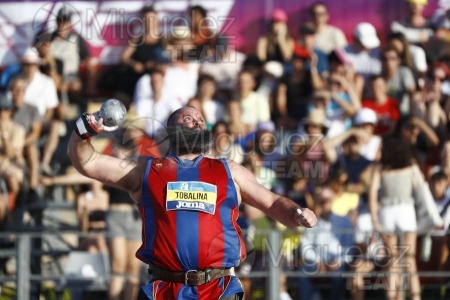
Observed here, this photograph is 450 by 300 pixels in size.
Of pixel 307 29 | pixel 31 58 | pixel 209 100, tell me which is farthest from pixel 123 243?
pixel 307 29

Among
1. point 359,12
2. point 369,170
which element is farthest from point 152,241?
point 359,12

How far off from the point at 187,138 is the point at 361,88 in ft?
20.2

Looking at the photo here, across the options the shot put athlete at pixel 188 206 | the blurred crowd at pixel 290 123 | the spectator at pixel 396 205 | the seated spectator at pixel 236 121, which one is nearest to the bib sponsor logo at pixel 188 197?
the shot put athlete at pixel 188 206

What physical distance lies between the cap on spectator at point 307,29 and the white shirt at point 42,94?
3.15 meters

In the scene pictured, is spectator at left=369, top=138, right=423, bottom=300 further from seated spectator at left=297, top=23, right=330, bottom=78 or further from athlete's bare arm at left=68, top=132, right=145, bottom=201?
athlete's bare arm at left=68, top=132, right=145, bottom=201

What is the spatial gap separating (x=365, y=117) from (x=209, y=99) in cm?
185

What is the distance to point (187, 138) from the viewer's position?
6613 millimetres

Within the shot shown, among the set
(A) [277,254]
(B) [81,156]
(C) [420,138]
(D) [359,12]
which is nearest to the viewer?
(B) [81,156]

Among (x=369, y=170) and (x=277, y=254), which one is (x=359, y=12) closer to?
(x=369, y=170)

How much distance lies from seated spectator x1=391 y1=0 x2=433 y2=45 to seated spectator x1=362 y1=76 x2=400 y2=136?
0.85 m

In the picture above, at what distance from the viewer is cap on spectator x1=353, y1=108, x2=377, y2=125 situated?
11875 mm

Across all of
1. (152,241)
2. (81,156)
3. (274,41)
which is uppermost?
(274,41)

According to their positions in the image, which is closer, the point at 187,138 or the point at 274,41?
the point at 187,138

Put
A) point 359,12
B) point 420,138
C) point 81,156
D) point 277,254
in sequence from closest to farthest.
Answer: point 81,156, point 277,254, point 420,138, point 359,12
